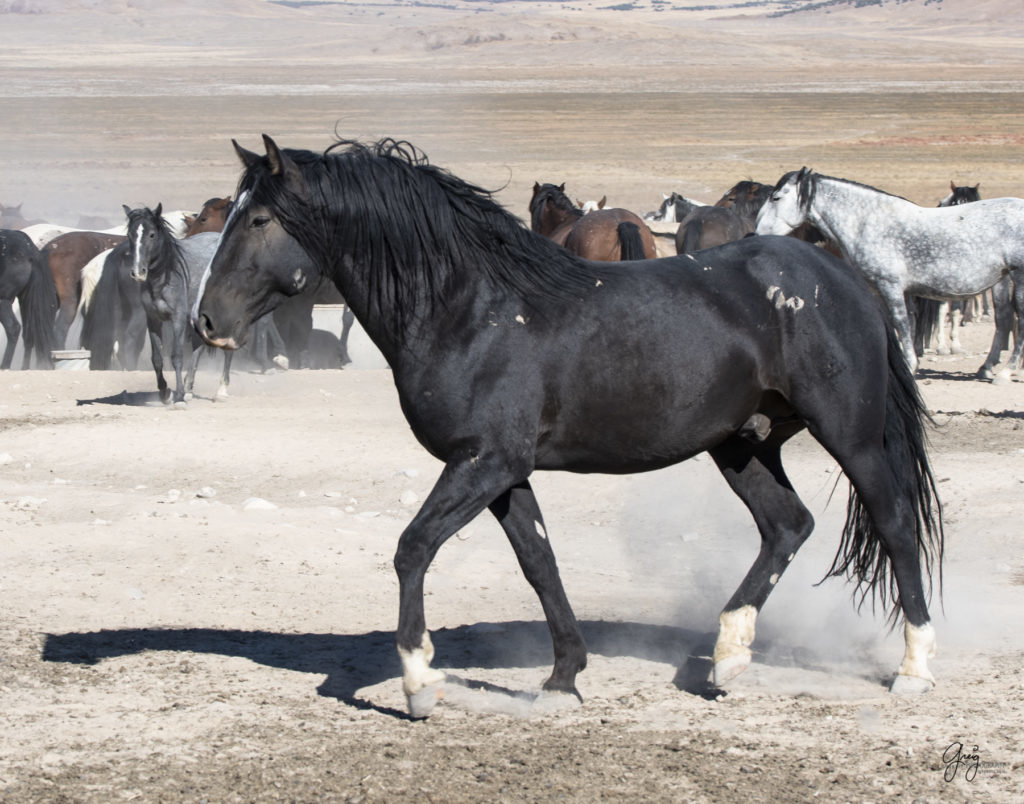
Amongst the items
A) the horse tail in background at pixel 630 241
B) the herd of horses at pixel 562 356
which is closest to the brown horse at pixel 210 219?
the horse tail in background at pixel 630 241

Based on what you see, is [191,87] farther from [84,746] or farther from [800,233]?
[84,746]

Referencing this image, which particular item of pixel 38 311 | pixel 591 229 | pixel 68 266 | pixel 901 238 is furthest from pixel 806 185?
pixel 68 266

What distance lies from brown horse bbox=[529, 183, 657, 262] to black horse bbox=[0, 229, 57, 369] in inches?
217

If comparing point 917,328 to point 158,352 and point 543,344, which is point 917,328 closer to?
point 158,352

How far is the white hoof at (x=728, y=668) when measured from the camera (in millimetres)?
4484

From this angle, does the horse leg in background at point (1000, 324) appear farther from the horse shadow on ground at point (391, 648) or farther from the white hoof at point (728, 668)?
the white hoof at point (728, 668)

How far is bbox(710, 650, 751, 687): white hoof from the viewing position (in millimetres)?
4484

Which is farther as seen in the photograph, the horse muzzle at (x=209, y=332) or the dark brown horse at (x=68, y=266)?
the dark brown horse at (x=68, y=266)

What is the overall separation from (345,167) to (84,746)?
1.97 meters

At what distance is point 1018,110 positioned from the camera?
5234 centimetres

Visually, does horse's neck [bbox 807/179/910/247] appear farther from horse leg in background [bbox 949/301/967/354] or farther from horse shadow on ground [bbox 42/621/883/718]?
horse shadow on ground [bbox 42/621/883/718]

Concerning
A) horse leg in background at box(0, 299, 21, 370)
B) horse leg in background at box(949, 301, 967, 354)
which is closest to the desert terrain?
horse leg in background at box(949, 301, 967, 354)

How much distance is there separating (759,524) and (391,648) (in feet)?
4.92

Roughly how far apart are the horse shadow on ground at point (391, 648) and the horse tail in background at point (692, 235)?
788cm
